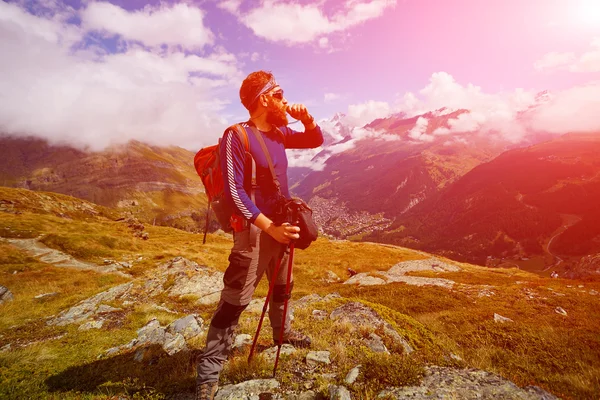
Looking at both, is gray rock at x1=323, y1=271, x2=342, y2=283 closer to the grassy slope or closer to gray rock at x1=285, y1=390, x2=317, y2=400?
the grassy slope

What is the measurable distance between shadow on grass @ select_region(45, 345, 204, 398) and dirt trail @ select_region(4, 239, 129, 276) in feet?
93.0

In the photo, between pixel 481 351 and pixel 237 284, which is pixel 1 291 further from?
pixel 481 351

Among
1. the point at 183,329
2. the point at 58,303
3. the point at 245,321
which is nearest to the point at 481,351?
the point at 245,321

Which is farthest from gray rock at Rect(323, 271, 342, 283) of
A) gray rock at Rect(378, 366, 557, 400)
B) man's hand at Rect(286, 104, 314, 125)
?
man's hand at Rect(286, 104, 314, 125)

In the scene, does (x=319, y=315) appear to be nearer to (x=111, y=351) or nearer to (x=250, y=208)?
(x=111, y=351)

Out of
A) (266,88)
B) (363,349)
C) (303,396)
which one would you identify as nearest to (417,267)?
(363,349)

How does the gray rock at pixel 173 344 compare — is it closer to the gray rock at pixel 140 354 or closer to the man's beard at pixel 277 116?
the gray rock at pixel 140 354

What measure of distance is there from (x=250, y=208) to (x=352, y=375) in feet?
12.5

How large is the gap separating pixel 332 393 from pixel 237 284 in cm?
253

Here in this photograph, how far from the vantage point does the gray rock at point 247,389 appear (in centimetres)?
512

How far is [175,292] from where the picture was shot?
715 inches

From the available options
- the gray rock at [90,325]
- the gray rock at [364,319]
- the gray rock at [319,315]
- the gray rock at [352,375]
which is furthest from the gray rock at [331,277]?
the gray rock at [352,375]

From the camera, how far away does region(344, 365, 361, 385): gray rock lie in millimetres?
5257

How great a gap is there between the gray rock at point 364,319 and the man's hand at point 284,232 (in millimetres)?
5124
